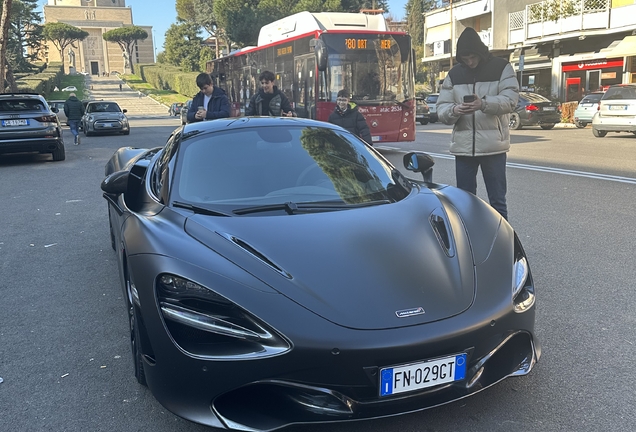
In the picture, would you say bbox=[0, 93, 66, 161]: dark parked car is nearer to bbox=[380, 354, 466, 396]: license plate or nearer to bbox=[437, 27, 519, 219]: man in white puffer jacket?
bbox=[437, 27, 519, 219]: man in white puffer jacket

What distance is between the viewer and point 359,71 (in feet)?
48.8

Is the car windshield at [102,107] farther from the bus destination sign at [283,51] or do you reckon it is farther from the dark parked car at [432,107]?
the dark parked car at [432,107]

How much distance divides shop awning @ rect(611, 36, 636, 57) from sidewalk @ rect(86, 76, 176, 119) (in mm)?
31486

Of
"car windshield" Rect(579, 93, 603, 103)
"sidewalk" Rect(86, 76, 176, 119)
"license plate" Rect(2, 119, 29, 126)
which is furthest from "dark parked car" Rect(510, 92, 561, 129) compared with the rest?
"sidewalk" Rect(86, 76, 176, 119)

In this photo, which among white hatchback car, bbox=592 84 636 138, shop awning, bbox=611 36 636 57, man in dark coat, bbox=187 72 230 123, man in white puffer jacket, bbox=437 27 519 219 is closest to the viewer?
man in white puffer jacket, bbox=437 27 519 219

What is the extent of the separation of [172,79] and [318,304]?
7825 centimetres

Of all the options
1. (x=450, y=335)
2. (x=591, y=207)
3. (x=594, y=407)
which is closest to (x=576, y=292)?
(x=594, y=407)

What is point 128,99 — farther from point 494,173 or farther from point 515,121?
point 494,173

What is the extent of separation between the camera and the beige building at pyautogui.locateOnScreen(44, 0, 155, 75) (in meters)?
124

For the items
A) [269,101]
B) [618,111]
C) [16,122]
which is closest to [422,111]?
[618,111]

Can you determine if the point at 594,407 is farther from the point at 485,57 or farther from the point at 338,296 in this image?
the point at 485,57

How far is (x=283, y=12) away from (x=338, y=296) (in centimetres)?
5856

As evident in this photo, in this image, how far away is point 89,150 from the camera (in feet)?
59.5

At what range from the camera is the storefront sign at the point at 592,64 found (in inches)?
1215
